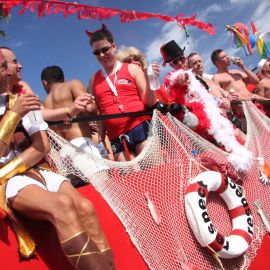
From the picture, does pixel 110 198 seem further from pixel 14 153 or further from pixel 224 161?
pixel 224 161

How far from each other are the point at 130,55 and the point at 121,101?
1128 millimetres

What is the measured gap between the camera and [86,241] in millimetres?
1933

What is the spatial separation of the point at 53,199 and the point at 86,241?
27 cm

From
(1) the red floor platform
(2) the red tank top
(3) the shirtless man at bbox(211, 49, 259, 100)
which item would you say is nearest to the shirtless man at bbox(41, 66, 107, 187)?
(2) the red tank top

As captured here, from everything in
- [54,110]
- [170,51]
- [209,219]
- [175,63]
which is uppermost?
[170,51]

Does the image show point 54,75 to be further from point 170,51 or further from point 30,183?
point 30,183

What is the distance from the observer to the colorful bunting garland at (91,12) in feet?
14.0

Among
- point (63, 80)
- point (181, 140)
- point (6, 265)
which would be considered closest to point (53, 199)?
point (6, 265)

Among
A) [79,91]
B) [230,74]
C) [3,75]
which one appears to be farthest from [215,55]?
[3,75]

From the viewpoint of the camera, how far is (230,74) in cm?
591

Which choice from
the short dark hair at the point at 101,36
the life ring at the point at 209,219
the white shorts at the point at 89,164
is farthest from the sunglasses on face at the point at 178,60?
the white shorts at the point at 89,164

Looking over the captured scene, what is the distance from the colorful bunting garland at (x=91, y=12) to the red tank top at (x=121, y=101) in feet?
4.96

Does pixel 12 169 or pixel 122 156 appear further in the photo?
pixel 122 156

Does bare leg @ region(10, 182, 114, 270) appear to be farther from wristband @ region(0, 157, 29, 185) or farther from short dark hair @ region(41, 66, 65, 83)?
short dark hair @ region(41, 66, 65, 83)
